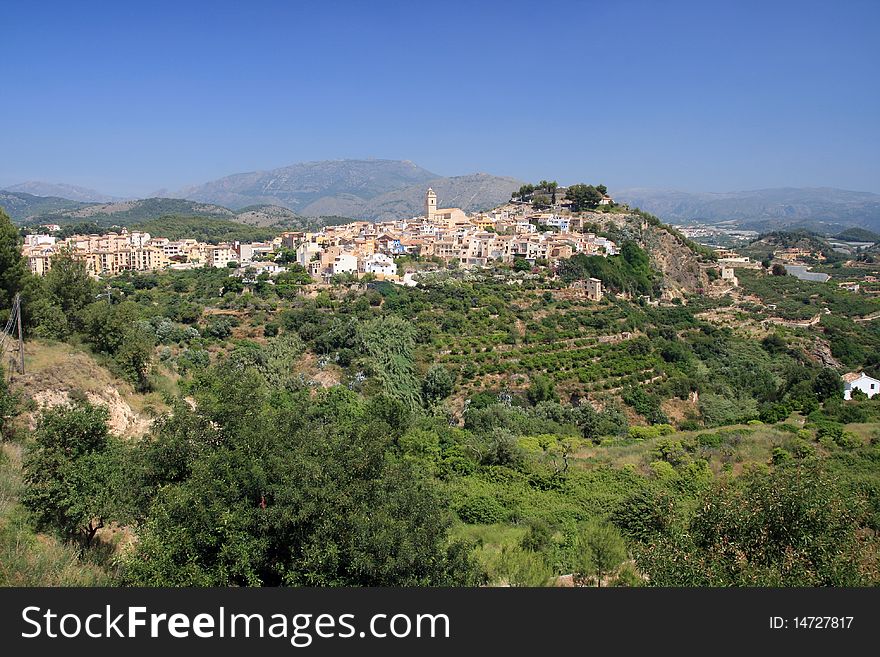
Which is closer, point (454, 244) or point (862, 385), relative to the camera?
point (862, 385)

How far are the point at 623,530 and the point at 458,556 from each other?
A: 5.00 m

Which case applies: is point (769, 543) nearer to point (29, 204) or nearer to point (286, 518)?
point (286, 518)

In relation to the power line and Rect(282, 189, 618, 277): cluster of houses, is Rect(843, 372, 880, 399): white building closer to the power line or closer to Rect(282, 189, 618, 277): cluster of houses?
Rect(282, 189, 618, 277): cluster of houses

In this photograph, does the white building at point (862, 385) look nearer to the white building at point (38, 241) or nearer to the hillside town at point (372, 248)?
the hillside town at point (372, 248)

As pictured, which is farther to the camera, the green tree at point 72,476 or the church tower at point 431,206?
the church tower at point 431,206

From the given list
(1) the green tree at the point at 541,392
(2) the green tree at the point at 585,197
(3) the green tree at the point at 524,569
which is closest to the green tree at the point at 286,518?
(3) the green tree at the point at 524,569

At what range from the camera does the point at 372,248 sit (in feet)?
160

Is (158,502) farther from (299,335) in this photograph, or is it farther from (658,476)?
(299,335)

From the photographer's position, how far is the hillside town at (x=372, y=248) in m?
43.6

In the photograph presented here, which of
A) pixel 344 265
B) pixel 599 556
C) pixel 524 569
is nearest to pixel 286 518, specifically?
pixel 524 569

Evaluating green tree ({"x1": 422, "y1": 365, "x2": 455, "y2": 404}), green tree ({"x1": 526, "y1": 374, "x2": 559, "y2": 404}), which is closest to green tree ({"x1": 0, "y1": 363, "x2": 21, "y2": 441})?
green tree ({"x1": 422, "y1": 365, "x2": 455, "y2": 404})

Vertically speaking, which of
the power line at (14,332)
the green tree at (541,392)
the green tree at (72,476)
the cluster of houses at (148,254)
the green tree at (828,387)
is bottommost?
the green tree at (541,392)

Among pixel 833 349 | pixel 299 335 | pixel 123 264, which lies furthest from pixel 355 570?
pixel 123 264

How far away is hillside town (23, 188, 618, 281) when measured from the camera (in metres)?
43.6
